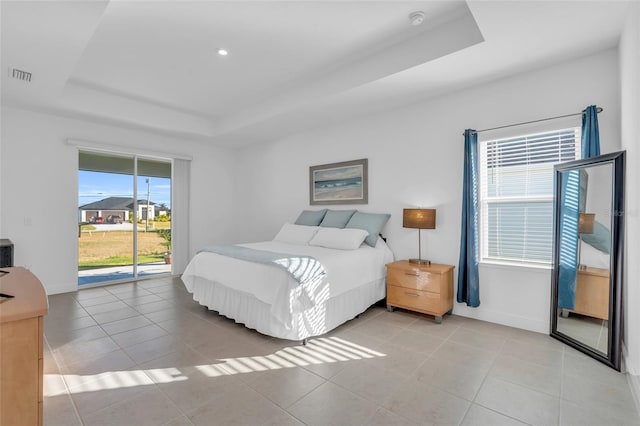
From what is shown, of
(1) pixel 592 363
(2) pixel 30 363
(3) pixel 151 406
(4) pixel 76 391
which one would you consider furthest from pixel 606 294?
(4) pixel 76 391

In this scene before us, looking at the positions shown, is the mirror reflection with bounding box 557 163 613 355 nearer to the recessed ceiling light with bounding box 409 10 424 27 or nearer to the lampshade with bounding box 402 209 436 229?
the lampshade with bounding box 402 209 436 229

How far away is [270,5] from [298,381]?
284cm

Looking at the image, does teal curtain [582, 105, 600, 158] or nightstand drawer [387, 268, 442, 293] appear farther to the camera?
nightstand drawer [387, 268, 442, 293]

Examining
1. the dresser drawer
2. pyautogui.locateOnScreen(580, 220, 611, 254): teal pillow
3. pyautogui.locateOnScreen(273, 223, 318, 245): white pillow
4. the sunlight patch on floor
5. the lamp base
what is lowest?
the sunlight patch on floor

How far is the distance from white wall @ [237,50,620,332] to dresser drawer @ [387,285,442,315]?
1.55ft

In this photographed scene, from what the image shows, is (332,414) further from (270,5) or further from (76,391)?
(270,5)

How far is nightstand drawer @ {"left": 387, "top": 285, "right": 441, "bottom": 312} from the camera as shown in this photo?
10.6 ft

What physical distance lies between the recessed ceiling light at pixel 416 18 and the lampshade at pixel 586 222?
7.03 feet

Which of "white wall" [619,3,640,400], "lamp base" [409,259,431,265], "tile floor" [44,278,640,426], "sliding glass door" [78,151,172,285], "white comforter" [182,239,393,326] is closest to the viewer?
"tile floor" [44,278,640,426]

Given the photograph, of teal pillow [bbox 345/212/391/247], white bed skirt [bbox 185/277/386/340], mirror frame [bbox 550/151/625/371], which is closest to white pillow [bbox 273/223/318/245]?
teal pillow [bbox 345/212/391/247]

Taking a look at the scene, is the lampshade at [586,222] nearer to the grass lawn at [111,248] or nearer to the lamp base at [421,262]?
the lamp base at [421,262]

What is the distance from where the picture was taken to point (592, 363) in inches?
92.7

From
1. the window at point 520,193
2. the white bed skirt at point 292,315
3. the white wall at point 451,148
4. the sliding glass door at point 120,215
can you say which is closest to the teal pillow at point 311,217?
the white wall at point 451,148

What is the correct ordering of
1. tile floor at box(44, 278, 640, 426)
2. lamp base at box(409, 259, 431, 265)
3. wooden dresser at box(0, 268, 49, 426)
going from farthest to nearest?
lamp base at box(409, 259, 431, 265) < tile floor at box(44, 278, 640, 426) < wooden dresser at box(0, 268, 49, 426)
